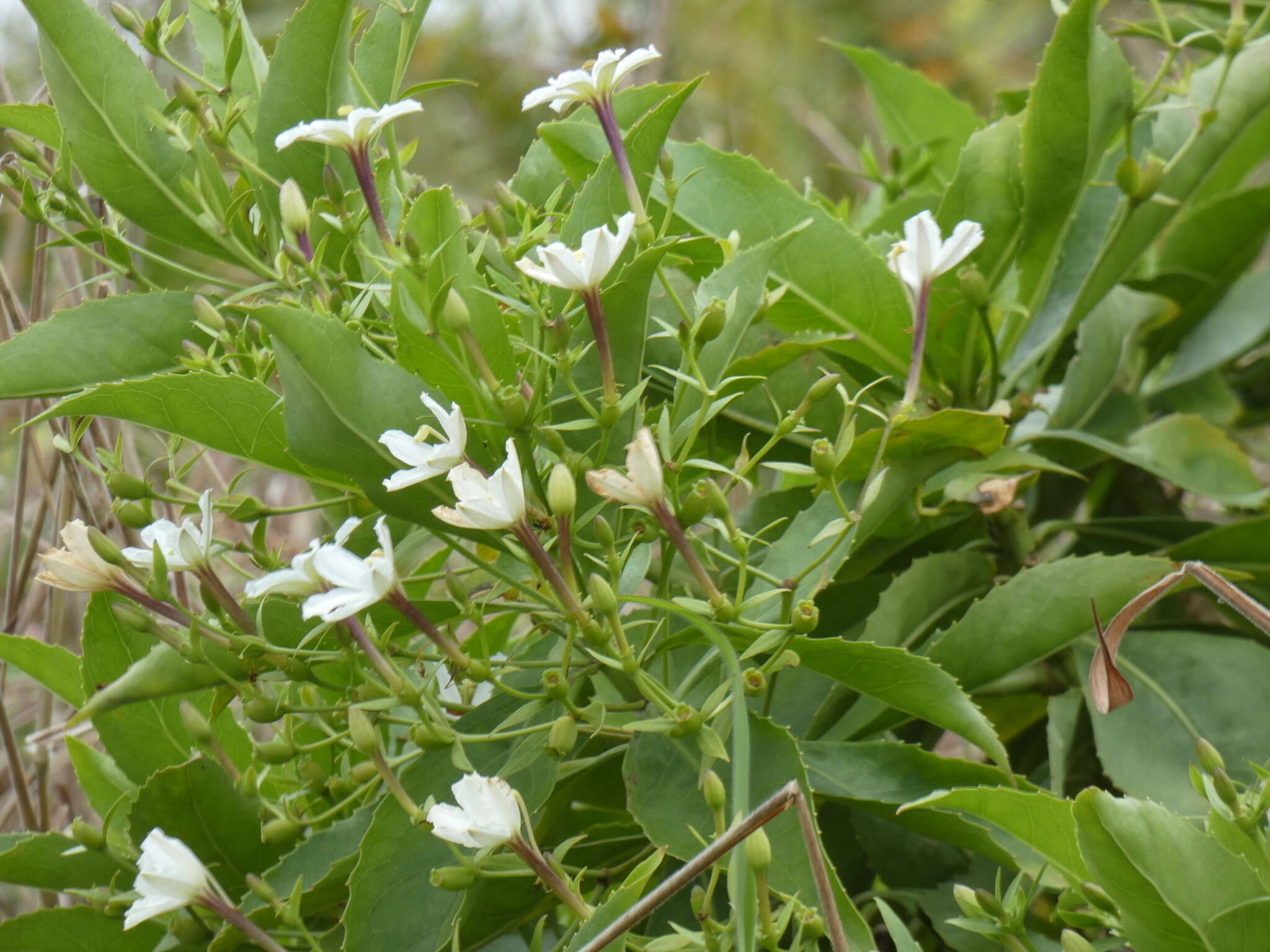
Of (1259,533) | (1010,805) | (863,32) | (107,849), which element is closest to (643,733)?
(1010,805)

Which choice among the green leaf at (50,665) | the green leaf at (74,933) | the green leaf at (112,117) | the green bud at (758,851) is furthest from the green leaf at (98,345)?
the green bud at (758,851)

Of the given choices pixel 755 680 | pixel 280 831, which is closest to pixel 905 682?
pixel 755 680

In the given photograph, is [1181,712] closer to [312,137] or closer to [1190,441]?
[1190,441]

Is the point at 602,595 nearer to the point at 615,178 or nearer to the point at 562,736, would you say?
the point at 562,736

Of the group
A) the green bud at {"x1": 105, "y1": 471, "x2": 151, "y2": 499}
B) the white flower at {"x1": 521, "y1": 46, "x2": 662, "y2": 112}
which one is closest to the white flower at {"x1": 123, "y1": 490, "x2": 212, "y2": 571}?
the green bud at {"x1": 105, "y1": 471, "x2": 151, "y2": 499}

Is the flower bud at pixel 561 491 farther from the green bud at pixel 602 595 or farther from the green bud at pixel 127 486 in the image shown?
the green bud at pixel 127 486

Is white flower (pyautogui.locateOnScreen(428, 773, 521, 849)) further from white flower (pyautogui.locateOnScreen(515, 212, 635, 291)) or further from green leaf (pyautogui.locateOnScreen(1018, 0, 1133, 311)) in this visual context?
green leaf (pyautogui.locateOnScreen(1018, 0, 1133, 311))

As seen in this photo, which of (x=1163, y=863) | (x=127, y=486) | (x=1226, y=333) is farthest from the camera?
(x=1226, y=333)
